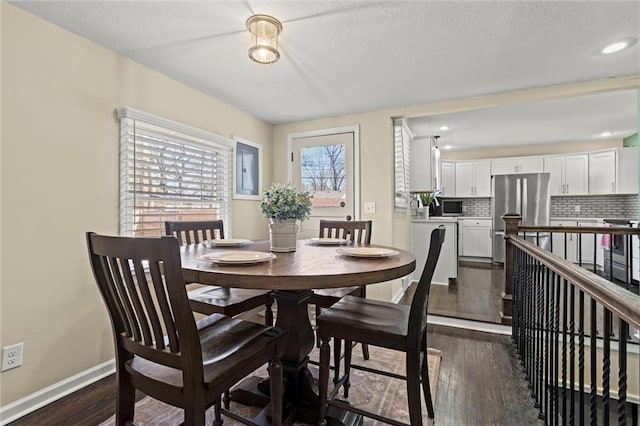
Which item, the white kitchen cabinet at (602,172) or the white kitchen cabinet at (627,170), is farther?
the white kitchen cabinet at (602,172)

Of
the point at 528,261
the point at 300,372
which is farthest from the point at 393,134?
the point at 300,372

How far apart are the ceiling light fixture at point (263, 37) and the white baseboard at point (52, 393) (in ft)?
7.48

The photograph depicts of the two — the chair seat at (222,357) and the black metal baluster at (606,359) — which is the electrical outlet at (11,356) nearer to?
the chair seat at (222,357)

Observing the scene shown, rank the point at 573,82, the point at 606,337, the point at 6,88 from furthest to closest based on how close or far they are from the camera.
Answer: the point at 573,82 < the point at 6,88 < the point at 606,337

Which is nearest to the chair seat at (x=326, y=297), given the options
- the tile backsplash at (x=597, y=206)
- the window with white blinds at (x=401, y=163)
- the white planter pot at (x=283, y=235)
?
the white planter pot at (x=283, y=235)

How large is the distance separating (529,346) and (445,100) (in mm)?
2327

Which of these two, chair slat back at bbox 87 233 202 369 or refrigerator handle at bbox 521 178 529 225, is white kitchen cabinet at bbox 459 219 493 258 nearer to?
refrigerator handle at bbox 521 178 529 225

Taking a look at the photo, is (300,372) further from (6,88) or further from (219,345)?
(6,88)

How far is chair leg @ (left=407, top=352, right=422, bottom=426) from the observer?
4.19 feet

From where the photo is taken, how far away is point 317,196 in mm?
3760

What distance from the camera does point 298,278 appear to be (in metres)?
1.10

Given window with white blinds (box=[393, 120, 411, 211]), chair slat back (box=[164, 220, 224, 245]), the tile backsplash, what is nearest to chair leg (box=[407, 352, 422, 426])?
chair slat back (box=[164, 220, 224, 245])

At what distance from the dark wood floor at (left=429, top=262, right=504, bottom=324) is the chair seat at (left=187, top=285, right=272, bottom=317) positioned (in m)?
2.06

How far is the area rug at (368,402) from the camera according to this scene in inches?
64.7
